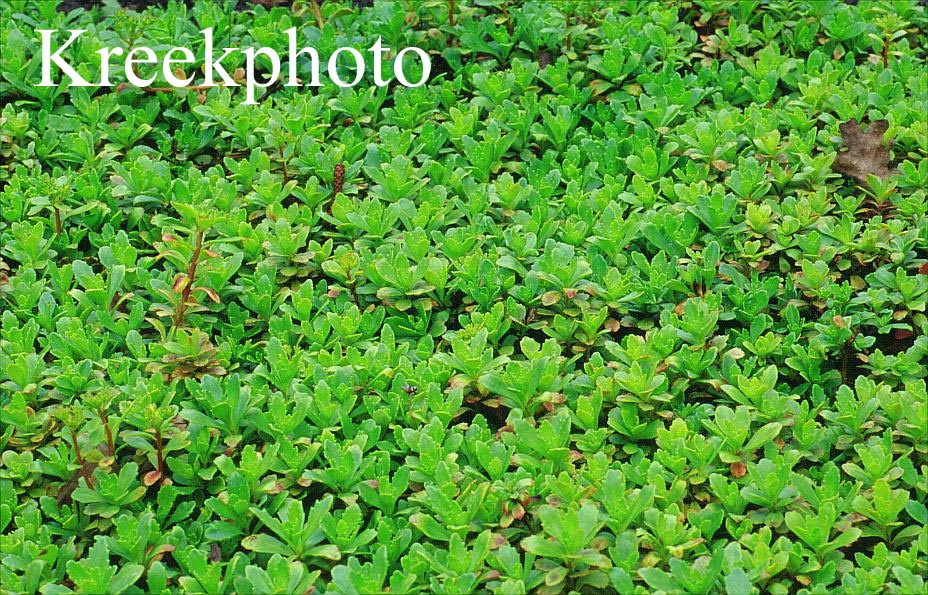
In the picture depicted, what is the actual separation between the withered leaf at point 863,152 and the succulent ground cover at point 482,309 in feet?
0.04

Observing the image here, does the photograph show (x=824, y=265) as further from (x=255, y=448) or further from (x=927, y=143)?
(x=255, y=448)

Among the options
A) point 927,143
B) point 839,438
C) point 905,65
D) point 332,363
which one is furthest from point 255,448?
point 905,65

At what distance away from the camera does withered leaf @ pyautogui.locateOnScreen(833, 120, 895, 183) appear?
3.94m

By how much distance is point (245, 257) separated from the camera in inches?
147

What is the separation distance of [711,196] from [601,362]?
0.85 meters

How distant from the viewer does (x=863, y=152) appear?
3988 mm

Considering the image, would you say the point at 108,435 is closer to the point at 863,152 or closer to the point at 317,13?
the point at 317,13

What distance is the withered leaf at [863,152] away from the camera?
394cm

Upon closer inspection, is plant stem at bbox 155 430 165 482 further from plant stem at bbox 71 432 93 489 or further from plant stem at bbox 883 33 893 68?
plant stem at bbox 883 33 893 68

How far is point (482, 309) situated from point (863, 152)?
1559 mm

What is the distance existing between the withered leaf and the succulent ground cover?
0.04 feet

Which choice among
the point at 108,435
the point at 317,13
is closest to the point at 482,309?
the point at 108,435

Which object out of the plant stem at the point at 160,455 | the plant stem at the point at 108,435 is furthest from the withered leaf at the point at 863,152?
the plant stem at the point at 108,435

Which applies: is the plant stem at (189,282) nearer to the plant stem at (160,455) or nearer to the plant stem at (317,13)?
the plant stem at (160,455)
